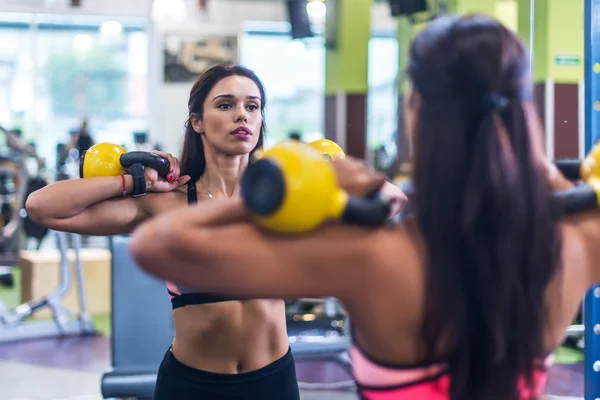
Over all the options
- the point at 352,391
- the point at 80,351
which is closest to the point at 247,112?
the point at 352,391

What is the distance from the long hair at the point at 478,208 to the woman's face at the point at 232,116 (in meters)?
1.04

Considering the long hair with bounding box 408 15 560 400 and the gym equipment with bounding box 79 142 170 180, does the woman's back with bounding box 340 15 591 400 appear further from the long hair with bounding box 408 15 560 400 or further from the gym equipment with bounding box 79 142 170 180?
the gym equipment with bounding box 79 142 170 180

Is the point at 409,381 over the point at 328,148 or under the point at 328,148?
under

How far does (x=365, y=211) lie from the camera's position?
1028 mm

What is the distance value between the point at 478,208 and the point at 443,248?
8cm

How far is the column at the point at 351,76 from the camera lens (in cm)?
998

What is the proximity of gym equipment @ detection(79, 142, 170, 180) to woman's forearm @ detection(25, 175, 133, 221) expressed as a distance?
39 mm

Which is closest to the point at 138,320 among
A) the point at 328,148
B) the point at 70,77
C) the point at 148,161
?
the point at 148,161

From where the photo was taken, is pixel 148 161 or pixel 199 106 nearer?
pixel 148 161

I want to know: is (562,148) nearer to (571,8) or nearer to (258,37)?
(571,8)

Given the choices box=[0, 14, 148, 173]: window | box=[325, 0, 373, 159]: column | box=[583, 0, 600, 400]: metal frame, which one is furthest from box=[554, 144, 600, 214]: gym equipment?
box=[0, 14, 148, 173]: window

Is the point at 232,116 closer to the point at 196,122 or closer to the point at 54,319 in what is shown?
the point at 196,122

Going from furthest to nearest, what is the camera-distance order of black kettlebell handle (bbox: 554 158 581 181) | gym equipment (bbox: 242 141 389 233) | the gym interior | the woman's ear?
the gym interior → the woman's ear → black kettlebell handle (bbox: 554 158 581 181) → gym equipment (bbox: 242 141 389 233)

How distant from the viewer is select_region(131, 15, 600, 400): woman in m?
1.01
